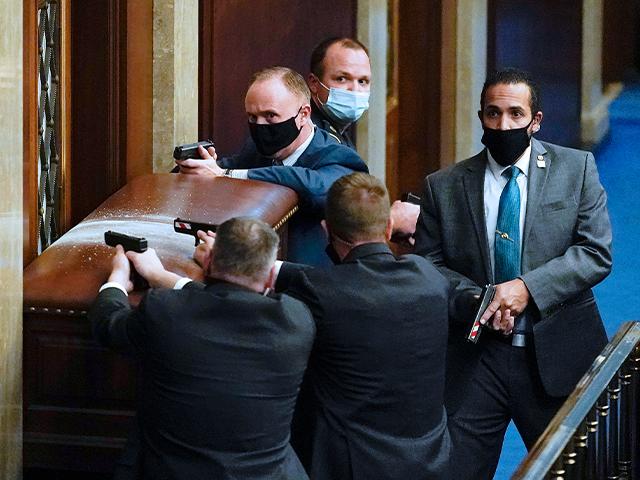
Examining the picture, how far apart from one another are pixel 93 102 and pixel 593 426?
2425 mm

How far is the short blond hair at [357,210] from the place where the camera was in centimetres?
427

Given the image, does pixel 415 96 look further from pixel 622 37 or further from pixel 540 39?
pixel 622 37

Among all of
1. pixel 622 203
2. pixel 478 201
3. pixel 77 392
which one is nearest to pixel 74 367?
pixel 77 392

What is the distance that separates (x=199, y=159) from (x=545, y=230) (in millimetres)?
1245

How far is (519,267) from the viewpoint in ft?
16.6

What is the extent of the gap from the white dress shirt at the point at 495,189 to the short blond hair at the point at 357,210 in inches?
34.4

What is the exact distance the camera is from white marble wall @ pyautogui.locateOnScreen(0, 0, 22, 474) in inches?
184

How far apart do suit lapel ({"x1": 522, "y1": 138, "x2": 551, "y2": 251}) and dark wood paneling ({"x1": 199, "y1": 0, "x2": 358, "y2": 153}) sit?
85.2 inches

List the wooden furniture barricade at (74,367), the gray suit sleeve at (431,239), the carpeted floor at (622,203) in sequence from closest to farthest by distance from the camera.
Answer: the wooden furniture barricade at (74,367)
the gray suit sleeve at (431,239)
the carpeted floor at (622,203)

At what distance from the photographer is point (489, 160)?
5.21 meters

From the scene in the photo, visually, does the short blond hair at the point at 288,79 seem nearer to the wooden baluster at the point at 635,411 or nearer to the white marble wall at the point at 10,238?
the white marble wall at the point at 10,238

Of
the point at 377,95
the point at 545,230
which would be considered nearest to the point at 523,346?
the point at 545,230

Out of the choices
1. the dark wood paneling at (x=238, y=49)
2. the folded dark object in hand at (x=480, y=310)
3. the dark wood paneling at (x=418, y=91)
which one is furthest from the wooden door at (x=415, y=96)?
the folded dark object in hand at (x=480, y=310)

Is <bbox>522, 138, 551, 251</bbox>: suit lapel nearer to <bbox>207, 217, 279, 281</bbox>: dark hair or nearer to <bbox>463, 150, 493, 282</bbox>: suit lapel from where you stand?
<bbox>463, 150, 493, 282</bbox>: suit lapel
